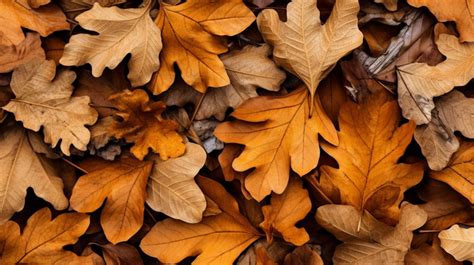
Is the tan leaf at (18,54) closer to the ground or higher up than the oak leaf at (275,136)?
higher up

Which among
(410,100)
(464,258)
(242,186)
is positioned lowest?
(464,258)

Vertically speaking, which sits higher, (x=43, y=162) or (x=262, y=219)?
(x=43, y=162)

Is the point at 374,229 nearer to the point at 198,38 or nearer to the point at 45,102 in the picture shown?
the point at 198,38

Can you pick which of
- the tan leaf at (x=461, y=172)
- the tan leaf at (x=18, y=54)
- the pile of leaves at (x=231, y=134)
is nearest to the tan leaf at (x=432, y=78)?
the pile of leaves at (x=231, y=134)

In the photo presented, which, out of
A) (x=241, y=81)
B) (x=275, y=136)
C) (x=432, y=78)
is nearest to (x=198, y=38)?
(x=241, y=81)

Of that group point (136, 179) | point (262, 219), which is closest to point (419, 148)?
point (262, 219)

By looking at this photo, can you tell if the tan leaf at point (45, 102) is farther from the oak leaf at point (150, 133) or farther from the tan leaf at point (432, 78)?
the tan leaf at point (432, 78)

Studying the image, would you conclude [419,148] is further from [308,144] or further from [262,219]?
[262,219]

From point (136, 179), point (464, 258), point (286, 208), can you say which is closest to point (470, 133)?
point (464, 258)
